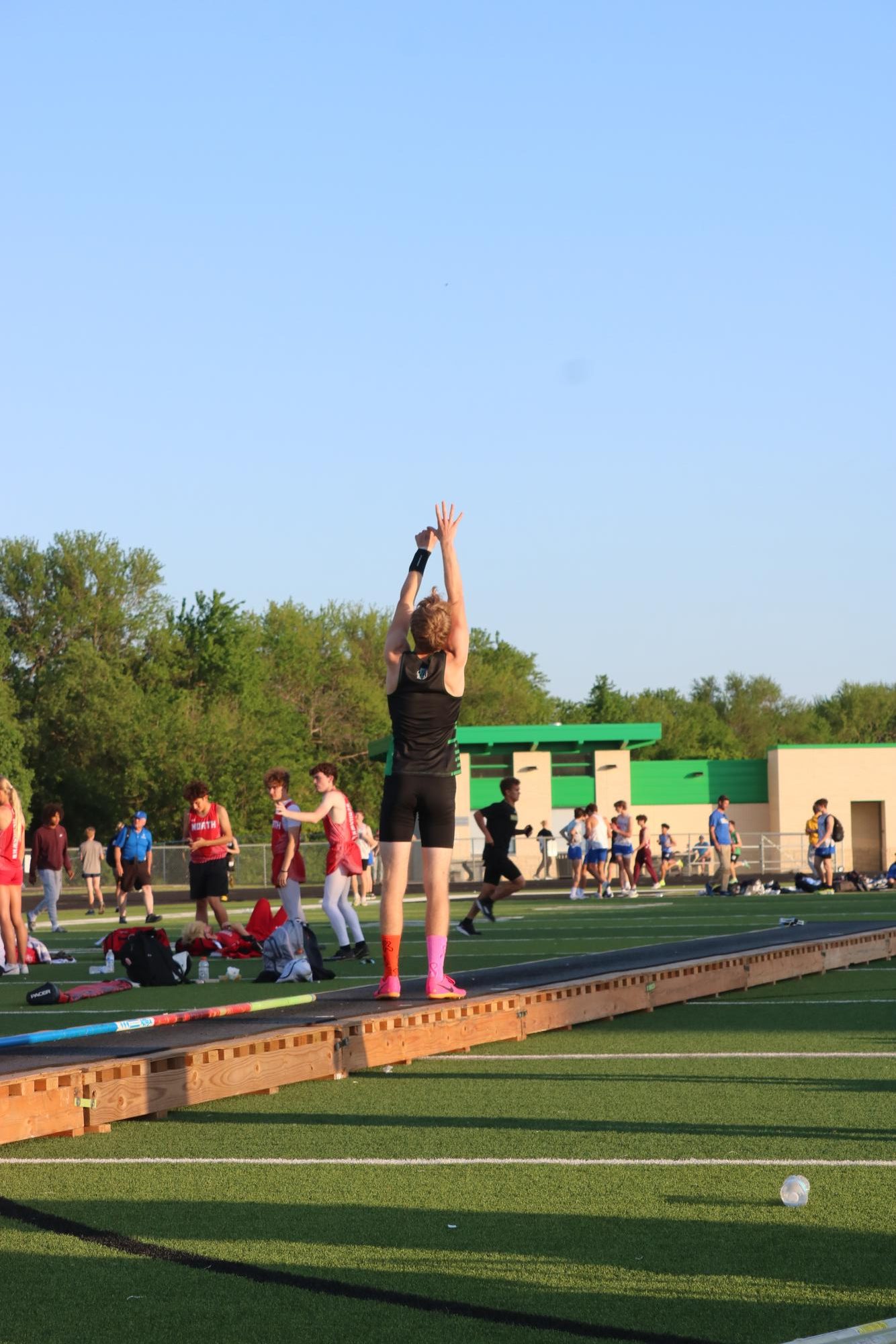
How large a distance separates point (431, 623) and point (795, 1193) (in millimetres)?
3975

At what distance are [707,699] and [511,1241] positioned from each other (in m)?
138

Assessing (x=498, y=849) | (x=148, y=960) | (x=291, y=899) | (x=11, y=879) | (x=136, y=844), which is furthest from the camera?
(x=136, y=844)

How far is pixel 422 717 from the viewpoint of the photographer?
28.6 feet

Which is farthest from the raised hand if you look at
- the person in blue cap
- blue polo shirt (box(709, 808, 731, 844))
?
blue polo shirt (box(709, 808, 731, 844))

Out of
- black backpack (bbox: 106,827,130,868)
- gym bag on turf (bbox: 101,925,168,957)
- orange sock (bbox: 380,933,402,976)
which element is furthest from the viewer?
black backpack (bbox: 106,827,130,868)

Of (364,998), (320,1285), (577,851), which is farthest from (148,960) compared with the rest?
(577,851)

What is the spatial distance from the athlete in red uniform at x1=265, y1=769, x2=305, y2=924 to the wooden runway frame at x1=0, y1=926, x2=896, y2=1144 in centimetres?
484

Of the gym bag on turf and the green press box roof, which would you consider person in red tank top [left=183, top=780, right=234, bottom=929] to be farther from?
the green press box roof

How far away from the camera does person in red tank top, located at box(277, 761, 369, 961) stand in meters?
16.3

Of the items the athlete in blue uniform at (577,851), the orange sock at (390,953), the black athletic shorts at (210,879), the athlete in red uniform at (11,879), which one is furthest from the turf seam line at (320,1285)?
the athlete in blue uniform at (577,851)

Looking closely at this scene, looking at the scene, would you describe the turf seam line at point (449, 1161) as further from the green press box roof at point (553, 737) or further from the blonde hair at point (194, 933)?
the green press box roof at point (553, 737)

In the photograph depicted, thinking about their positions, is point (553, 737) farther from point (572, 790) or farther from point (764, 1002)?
point (764, 1002)

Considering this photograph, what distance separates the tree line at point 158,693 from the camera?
258 ft

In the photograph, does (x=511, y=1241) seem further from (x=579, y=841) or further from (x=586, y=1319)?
→ (x=579, y=841)
